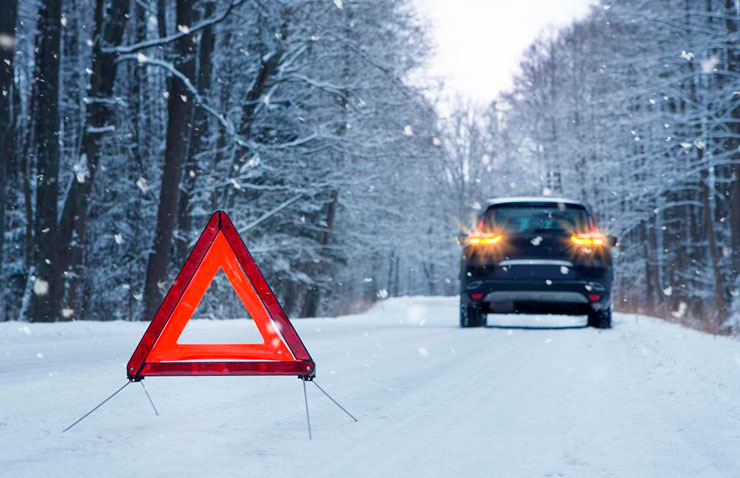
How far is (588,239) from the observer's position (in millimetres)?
13195

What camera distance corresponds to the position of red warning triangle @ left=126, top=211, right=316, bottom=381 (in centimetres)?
461

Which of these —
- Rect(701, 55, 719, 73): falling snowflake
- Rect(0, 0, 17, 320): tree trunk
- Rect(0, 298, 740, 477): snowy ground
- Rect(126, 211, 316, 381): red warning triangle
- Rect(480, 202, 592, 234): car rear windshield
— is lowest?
Rect(0, 298, 740, 477): snowy ground

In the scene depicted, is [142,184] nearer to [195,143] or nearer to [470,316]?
[195,143]

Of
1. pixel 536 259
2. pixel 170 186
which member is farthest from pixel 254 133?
pixel 536 259

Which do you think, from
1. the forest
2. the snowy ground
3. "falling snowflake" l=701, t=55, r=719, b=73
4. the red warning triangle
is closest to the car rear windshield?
the forest

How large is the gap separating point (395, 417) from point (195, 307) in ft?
4.73

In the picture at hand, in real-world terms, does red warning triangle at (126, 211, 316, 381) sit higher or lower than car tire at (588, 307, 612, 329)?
higher

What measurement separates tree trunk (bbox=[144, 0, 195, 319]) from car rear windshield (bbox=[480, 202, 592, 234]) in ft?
26.9

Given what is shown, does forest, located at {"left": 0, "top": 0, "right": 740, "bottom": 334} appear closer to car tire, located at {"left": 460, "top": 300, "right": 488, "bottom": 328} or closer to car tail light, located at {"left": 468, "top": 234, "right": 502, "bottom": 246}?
car tire, located at {"left": 460, "top": 300, "right": 488, "bottom": 328}

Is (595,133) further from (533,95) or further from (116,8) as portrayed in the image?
(116,8)

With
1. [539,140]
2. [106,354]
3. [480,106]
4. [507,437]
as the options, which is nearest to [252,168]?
[106,354]

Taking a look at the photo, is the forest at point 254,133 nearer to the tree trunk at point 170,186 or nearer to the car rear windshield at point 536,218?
the tree trunk at point 170,186

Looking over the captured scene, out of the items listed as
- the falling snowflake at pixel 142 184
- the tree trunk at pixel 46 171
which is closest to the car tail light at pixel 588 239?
the tree trunk at pixel 46 171

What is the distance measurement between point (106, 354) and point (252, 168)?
13.6 metres
